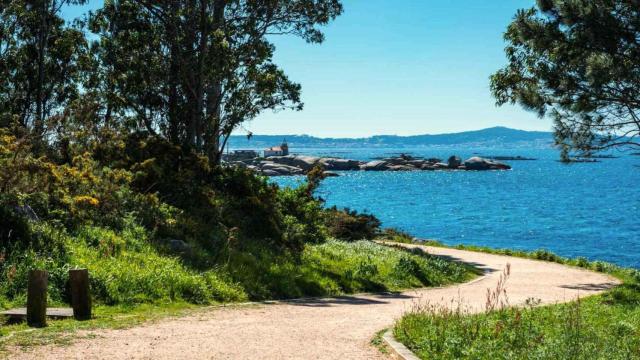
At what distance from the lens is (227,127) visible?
1086 inches

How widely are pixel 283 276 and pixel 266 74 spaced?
1112 centimetres

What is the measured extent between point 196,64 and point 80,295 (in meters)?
15.7

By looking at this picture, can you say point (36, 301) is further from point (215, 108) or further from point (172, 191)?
point (215, 108)

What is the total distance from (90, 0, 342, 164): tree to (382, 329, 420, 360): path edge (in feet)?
54.1

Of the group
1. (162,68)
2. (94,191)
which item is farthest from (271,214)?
(162,68)

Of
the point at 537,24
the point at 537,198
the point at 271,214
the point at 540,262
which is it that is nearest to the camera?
the point at 537,24

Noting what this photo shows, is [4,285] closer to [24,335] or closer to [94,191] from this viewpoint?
[24,335]

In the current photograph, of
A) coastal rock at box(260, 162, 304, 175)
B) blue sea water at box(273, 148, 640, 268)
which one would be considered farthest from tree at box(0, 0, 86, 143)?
coastal rock at box(260, 162, 304, 175)

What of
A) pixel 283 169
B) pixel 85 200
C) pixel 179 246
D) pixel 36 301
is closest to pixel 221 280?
pixel 179 246

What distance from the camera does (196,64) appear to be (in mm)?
26078

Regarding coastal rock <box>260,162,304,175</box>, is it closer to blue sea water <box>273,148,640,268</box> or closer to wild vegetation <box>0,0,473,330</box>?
blue sea water <box>273,148,640,268</box>

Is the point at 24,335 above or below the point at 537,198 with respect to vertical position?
above

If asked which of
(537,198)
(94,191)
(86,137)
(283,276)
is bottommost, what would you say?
(537,198)

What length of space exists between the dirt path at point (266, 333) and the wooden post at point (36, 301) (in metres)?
1.23
